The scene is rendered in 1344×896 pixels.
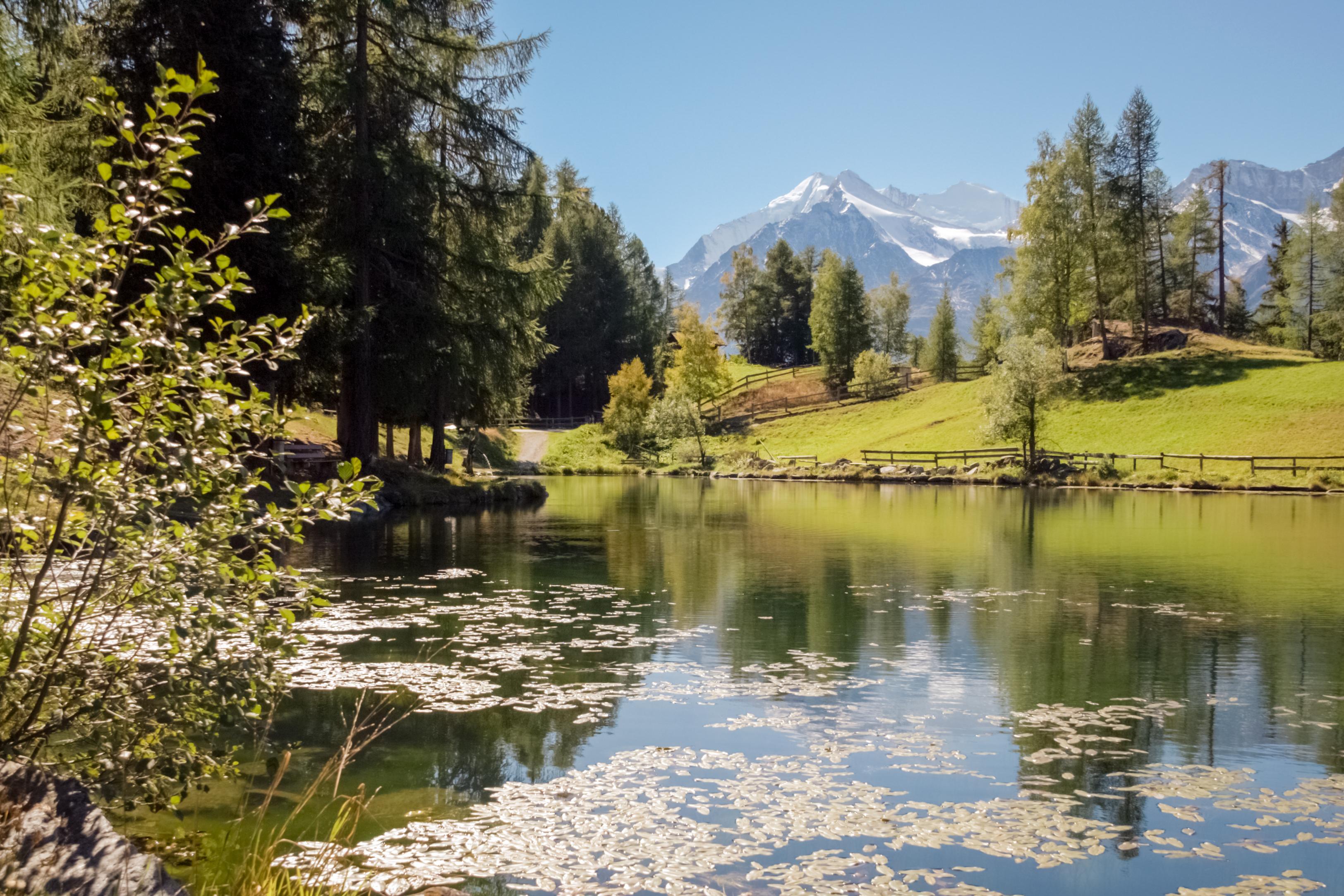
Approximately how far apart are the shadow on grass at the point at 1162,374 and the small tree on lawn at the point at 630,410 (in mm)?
27129

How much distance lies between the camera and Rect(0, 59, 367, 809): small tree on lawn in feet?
15.6

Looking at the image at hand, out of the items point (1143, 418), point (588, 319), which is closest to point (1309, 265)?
point (1143, 418)

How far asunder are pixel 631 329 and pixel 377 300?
57.9 m

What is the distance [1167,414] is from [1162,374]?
660 cm

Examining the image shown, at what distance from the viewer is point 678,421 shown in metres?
64.6

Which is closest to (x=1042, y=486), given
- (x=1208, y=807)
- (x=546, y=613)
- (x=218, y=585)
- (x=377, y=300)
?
(x=377, y=300)

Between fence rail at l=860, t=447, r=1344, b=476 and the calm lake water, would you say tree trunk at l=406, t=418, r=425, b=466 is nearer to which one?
the calm lake water

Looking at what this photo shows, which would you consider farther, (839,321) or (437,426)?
(839,321)

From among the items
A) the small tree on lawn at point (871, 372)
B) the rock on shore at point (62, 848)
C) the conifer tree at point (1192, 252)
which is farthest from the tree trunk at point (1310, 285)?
the rock on shore at point (62, 848)

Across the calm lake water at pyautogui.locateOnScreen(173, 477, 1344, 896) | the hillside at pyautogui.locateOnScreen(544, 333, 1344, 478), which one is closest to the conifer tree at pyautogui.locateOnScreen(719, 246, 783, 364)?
the hillside at pyautogui.locateOnScreen(544, 333, 1344, 478)

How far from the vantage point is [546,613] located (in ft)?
48.8

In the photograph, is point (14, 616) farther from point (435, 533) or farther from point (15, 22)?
point (435, 533)

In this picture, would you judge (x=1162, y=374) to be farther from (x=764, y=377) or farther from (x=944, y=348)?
(x=764, y=377)

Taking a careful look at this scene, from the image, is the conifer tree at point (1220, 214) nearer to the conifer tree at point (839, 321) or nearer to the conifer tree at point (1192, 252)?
the conifer tree at point (1192, 252)
